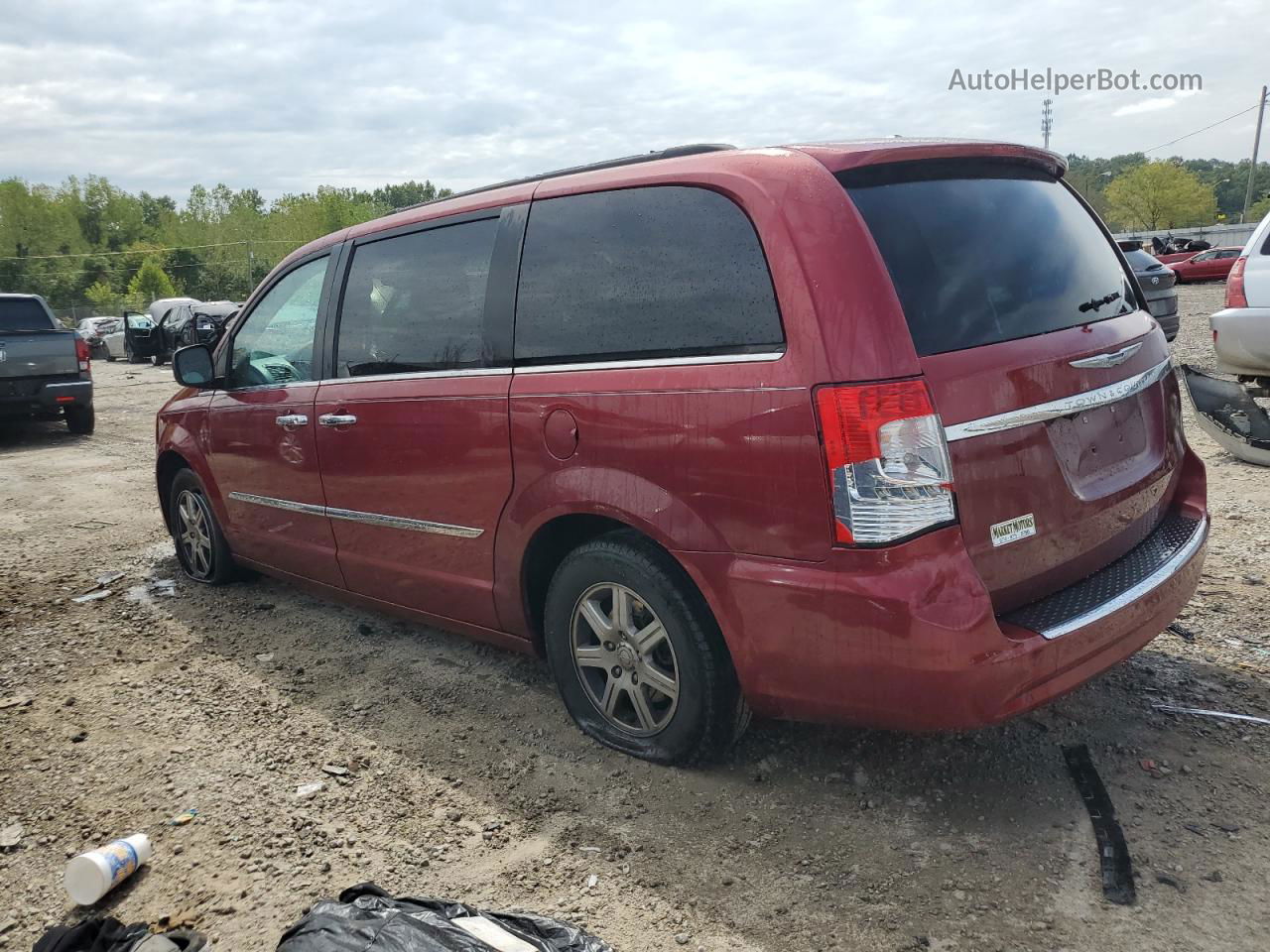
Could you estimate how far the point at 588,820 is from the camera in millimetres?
2873

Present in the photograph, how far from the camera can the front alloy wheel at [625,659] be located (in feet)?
9.81

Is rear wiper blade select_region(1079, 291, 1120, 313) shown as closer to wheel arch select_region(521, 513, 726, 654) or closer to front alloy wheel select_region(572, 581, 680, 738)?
wheel arch select_region(521, 513, 726, 654)

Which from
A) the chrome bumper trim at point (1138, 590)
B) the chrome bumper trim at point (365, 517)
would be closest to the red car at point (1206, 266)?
the chrome bumper trim at point (1138, 590)

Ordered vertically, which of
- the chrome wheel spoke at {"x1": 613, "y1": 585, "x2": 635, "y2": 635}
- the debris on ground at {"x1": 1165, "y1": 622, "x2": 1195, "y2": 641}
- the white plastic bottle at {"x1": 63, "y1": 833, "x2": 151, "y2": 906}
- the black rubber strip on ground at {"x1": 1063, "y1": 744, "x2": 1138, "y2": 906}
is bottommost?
the black rubber strip on ground at {"x1": 1063, "y1": 744, "x2": 1138, "y2": 906}

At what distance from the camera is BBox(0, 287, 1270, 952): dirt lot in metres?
2.39

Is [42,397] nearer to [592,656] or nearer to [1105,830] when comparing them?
[592,656]

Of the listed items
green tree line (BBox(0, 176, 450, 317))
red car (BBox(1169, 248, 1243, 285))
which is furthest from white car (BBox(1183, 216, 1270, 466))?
green tree line (BBox(0, 176, 450, 317))

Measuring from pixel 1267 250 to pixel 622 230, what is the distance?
262 inches

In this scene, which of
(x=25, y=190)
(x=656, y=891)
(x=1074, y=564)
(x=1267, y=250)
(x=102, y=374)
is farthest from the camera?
(x=25, y=190)

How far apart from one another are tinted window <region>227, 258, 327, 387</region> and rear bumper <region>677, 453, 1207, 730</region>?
2.46 metres

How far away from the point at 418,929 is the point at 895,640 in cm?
127

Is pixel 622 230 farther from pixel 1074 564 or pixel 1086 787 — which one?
pixel 1086 787

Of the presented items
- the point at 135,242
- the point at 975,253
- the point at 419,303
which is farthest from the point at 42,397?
the point at 135,242

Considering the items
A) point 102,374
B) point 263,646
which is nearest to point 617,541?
point 263,646
